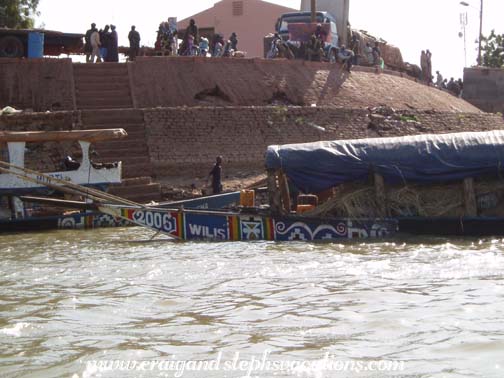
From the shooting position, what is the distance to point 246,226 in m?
15.4

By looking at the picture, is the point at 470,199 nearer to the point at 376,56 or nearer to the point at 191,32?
the point at 191,32

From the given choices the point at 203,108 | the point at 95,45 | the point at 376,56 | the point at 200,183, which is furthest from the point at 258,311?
the point at 376,56

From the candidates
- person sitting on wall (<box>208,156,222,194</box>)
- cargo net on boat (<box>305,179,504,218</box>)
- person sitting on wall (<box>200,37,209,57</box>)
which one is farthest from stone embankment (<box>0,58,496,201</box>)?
cargo net on boat (<box>305,179,504,218</box>)

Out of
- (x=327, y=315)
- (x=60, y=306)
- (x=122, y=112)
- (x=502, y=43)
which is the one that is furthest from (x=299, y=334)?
(x=502, y=43)

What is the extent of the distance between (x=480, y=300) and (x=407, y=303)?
727mm

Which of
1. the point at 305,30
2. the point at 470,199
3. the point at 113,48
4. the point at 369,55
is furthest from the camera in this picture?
the point at 369,55

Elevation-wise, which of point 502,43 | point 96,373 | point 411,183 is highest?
point 502,43

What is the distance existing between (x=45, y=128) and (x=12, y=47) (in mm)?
4793

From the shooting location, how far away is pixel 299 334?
334 inches

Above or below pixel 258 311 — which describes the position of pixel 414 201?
above

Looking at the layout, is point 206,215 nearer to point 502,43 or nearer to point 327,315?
point 327,315

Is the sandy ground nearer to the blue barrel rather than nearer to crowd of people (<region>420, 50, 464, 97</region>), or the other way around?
the blue barrel

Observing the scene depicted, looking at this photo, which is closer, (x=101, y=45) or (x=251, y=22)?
(x=101, y=45)

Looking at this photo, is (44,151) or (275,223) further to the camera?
(44,151)
